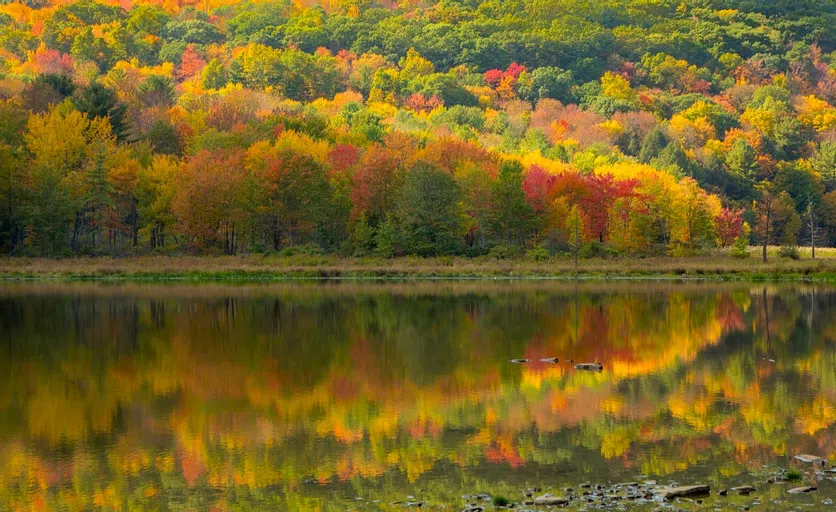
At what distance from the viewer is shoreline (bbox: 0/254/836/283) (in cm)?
6159

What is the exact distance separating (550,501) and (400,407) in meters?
6.82

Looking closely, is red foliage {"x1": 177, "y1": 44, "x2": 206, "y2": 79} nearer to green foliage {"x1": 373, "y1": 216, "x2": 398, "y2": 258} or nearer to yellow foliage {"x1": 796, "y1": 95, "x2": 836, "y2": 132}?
yellow foliage {"x1": 796, "y1": 95, "x2": 836, "y2": 132}

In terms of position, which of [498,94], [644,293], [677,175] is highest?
[498,94]

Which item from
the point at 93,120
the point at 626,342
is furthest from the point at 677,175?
the point at 626,342

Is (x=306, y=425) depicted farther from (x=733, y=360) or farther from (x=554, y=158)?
(x=554, y=158)

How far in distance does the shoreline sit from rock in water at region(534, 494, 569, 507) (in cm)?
4862

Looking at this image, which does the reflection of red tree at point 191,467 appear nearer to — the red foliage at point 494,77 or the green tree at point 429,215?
the green tree at point 429,215

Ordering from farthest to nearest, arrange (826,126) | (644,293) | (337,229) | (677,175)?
(826,126), (677,175), (337,229), (644,293)

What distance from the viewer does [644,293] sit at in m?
47.9

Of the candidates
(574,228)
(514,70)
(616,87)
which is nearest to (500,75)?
(514,70)

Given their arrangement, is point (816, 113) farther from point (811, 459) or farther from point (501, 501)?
point (501, 501)

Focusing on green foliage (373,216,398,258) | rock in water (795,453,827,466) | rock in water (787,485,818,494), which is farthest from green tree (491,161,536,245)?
rock in water (787,485,818,494)

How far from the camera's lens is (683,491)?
1296 centimetres

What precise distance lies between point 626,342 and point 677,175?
9079 centimetres
